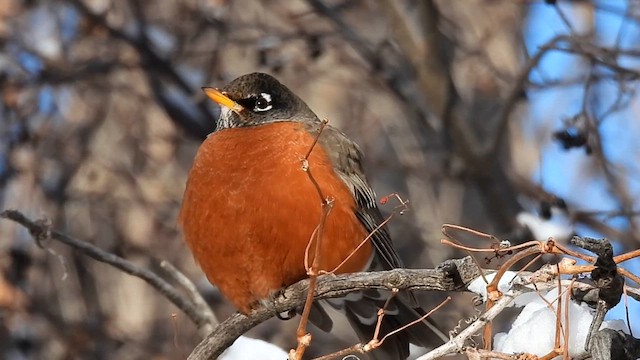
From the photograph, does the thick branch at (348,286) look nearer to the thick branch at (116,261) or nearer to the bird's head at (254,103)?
the thick branch at (116,261)

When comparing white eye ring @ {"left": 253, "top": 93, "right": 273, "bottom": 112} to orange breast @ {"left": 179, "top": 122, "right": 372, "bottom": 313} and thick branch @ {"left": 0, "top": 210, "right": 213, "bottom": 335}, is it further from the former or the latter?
thick branch @ {"left": 0, "top": 210, "right": 213, "bottom": 335}

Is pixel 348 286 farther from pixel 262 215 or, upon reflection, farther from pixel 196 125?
pixel 196 125

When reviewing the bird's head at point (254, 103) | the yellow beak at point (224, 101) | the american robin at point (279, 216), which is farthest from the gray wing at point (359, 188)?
the yellow beak at point (224, 101)

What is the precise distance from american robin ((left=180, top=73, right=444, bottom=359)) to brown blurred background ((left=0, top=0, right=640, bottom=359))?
1.17 meters

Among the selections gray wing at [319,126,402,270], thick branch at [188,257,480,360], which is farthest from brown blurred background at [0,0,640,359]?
thick branch at [188,257,480,360]

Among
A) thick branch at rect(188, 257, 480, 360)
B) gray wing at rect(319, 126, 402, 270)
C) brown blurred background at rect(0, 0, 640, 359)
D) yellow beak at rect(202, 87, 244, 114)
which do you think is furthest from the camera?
brown blurred background at rect(0, 0, 640, 359)

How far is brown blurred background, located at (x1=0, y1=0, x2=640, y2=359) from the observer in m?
5.61

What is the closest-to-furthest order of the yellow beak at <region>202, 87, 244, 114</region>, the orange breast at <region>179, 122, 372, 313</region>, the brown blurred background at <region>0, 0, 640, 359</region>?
the orange breast at <region>179, 122, 372, 313</region> → the yellow beak at <region>202, 87, 244, 114</region> → the brown blurred background at <region>0, 0, 640, 359</region>

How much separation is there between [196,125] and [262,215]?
2728 mm

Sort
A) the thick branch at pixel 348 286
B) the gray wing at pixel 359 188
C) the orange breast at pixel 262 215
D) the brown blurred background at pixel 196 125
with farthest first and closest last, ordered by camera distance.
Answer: the brown blurred background at pixel 196 125 < the gray wing at pixel 359 188 < the orange breast at pixel 262 215 < the thick branch at pixel 348 286

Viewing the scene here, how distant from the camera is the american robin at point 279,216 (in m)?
3.87

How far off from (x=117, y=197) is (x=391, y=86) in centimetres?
247

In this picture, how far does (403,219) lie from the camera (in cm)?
675

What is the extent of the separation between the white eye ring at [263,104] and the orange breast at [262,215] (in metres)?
0.40
